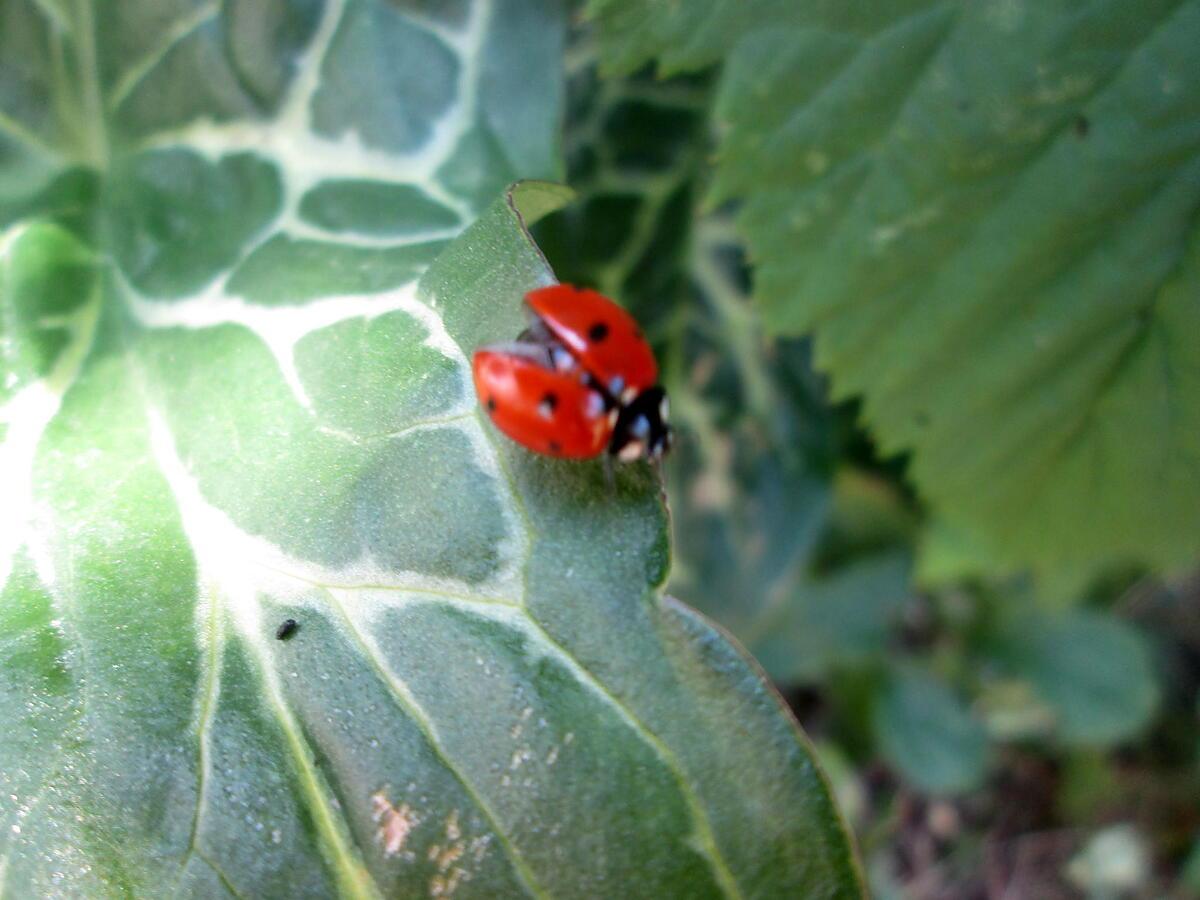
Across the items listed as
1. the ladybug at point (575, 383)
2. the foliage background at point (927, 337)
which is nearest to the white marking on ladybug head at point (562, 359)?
the ladybug at point (575, 383)

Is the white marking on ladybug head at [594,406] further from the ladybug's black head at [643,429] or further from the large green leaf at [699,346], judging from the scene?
the large green leaf at [699,346]

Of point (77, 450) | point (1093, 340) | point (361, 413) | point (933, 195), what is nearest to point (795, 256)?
point (933, 195)

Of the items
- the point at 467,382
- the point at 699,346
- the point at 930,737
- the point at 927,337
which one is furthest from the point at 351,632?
the point at 930,737

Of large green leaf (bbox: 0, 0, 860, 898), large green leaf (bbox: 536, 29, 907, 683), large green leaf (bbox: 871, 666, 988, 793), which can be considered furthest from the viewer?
large green leaf (bbox: 871, 666, 988, 793)

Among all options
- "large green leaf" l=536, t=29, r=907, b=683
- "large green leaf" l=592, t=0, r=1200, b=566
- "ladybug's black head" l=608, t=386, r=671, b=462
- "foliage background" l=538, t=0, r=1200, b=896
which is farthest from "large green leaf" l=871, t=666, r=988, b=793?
"ladybug's black head" l=608, t=386, r=671, b=462

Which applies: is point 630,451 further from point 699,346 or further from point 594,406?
point 699,346

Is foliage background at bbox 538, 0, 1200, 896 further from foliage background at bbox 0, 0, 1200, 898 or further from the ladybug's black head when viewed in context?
the ladybug's black head
